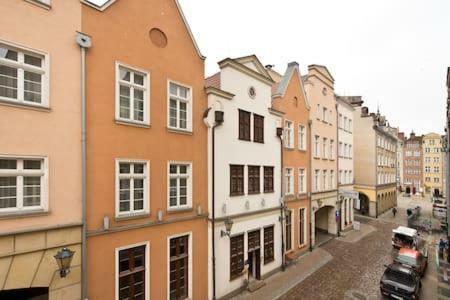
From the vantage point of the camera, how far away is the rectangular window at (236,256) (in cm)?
1365

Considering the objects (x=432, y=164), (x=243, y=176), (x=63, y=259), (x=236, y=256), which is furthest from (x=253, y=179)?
(x=432, y=164)

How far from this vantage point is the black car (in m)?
12.7

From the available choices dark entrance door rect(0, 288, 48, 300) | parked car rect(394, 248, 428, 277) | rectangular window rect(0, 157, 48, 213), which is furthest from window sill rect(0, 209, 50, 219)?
parked car rect(394, 248, 428, 277)

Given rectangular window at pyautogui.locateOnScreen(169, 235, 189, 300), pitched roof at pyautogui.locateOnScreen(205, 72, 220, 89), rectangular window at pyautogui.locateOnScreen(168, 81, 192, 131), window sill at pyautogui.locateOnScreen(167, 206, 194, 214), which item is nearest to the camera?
window sill at pyautogui.locateOnScreen(167, 206, 194, 214)

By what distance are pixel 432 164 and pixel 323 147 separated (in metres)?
66.3

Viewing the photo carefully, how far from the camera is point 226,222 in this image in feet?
40.5

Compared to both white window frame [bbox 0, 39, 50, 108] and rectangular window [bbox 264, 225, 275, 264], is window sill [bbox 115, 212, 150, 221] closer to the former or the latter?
white window frame [bbox 0, 39, 50, 108]

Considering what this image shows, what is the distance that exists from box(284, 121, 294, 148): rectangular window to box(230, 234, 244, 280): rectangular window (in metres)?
7.98

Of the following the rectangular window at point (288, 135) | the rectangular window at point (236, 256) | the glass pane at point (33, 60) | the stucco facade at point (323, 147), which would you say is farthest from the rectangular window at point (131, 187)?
the stucco facade at point (323, 147)

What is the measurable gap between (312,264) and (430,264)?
9991mm

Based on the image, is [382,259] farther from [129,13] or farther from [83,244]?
[129,13]

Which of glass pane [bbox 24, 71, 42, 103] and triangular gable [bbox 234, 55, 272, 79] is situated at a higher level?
triangular gable [bbox 234, 55, 272, 79]

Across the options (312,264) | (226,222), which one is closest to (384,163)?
(312,264)

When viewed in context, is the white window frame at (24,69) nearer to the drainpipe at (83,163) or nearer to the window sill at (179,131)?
the drainpipe at (83,163)
